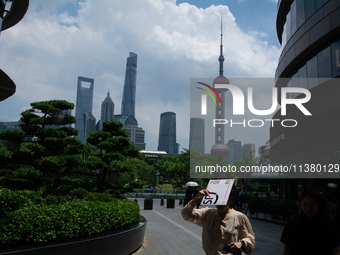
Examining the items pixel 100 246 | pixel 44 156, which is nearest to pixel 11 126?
pixel 44 156

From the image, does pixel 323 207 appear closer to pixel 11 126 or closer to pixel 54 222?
pixel 54 222

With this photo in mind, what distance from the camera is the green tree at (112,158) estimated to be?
51.0 ft

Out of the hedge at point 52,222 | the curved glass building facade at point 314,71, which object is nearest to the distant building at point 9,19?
the hedge at point 52,222

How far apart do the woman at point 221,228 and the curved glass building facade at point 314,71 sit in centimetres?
1295

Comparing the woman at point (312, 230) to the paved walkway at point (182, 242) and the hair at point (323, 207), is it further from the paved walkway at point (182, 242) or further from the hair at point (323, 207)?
the paved walkway at point (182, 242)

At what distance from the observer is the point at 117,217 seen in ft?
24.6

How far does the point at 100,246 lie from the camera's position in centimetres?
639

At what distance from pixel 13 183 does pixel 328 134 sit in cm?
1505

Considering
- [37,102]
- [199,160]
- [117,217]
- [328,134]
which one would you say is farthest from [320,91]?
[199,160]

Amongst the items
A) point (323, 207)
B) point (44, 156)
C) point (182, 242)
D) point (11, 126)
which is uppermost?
point (11, 126)

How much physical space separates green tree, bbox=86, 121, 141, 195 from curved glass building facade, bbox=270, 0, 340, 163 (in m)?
9.98

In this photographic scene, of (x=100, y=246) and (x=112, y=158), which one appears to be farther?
(x=112, y=158)

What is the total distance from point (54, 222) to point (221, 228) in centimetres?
379

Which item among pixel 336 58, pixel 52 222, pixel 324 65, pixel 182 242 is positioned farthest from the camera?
pixel 324 65
